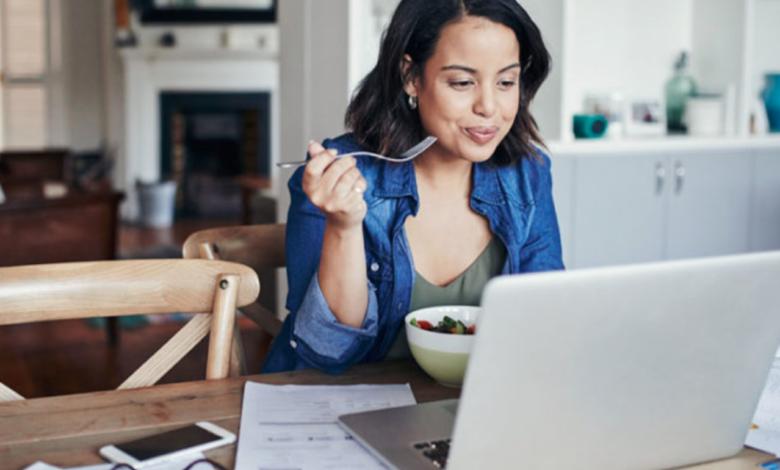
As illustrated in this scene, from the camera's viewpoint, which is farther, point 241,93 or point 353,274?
point 241,93

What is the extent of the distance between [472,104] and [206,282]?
0.46 metres

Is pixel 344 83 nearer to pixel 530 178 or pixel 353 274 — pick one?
pixel 530 178

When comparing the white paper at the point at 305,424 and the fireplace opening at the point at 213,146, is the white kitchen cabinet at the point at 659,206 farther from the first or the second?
the fireplace opening at the point at 213,146

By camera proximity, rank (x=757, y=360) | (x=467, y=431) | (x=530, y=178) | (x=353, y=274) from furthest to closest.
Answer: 1. (x=530, y=178)
2. (x=353, y=274)
3. (x=757, y=360)
4. (x=467, y=431)

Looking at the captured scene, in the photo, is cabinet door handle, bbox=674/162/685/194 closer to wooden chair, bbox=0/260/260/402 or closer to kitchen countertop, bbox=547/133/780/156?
kitchen countertop, bbox=547/133/780/156

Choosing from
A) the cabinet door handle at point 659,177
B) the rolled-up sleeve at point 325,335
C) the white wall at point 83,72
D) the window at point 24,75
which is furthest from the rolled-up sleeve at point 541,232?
the window at point 24,75

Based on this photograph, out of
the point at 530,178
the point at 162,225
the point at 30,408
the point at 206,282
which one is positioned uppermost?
the point at 530,178

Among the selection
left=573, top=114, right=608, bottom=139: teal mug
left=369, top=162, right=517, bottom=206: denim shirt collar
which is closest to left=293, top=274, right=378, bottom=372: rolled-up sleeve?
left=369, top=162, right=517, bottom=206: denim shirt collar

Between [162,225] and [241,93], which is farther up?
[241,93]

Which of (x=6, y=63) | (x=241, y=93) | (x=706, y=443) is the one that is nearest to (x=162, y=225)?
(x=241, y=93)

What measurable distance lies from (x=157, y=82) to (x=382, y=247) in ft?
19.9

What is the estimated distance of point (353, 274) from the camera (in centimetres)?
121

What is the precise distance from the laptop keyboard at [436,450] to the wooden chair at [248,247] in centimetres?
60

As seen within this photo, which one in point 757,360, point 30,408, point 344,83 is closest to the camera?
point 757,360
